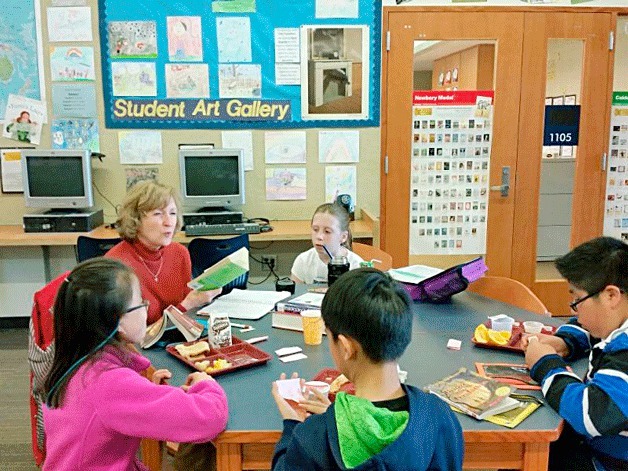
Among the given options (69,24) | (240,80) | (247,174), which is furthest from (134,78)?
(247,174)

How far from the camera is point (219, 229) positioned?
3713 millimetres

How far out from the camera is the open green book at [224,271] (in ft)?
6.42

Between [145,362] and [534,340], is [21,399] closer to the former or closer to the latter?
[145,362]

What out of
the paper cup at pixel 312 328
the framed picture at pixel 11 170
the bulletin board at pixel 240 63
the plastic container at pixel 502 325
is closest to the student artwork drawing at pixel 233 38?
the bulletin board at pixel 240 63

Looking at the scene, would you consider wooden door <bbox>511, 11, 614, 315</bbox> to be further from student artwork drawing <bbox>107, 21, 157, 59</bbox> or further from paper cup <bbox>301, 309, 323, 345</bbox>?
paper cup <bbox>301, 309, 323, 345</bbox>

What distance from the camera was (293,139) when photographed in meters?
4.18

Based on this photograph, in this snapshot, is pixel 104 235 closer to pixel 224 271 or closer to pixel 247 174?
pixel 247 174

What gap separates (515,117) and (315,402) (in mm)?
3466

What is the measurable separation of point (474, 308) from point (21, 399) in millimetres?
2366

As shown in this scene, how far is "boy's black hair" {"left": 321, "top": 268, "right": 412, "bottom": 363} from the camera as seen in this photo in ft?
3.60

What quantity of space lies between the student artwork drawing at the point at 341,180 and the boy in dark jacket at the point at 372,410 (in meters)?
3.09

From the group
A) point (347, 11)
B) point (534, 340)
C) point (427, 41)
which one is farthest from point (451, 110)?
point (534, 340)

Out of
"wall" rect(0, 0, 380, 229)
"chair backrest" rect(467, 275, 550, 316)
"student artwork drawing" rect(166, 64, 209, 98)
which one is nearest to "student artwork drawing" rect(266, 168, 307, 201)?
"wall" rect(0, 0, 380, 229)

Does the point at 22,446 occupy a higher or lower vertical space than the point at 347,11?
lower
